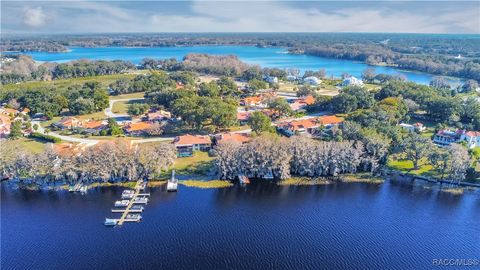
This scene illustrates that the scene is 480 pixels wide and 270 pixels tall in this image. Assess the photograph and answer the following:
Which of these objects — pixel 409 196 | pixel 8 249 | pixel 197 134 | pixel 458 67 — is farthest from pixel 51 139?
pixel 458 67

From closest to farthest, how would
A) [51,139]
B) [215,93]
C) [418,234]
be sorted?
[418,234] → [51,139] → [215,93]

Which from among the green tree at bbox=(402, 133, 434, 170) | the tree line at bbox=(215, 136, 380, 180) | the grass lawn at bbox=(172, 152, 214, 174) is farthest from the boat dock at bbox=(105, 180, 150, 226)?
the green tree at bbox=(402, 133, 434, 170)

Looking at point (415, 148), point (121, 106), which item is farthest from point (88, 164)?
point (121, 106)

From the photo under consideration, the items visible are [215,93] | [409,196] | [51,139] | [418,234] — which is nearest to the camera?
[418,234]

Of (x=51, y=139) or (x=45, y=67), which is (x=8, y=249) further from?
(x=45, y=67)

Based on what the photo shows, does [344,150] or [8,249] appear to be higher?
[344,150]

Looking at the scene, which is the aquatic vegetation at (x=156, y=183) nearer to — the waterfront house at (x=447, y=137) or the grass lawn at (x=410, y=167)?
the grass lawn at (x=410, y=167)

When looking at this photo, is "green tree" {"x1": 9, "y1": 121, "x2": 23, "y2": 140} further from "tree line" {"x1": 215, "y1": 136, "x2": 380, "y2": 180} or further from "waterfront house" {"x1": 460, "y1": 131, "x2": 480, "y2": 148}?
"waterfront house" {"x1": 460, "y1": 131, "x2": 480, "y2": 148}
